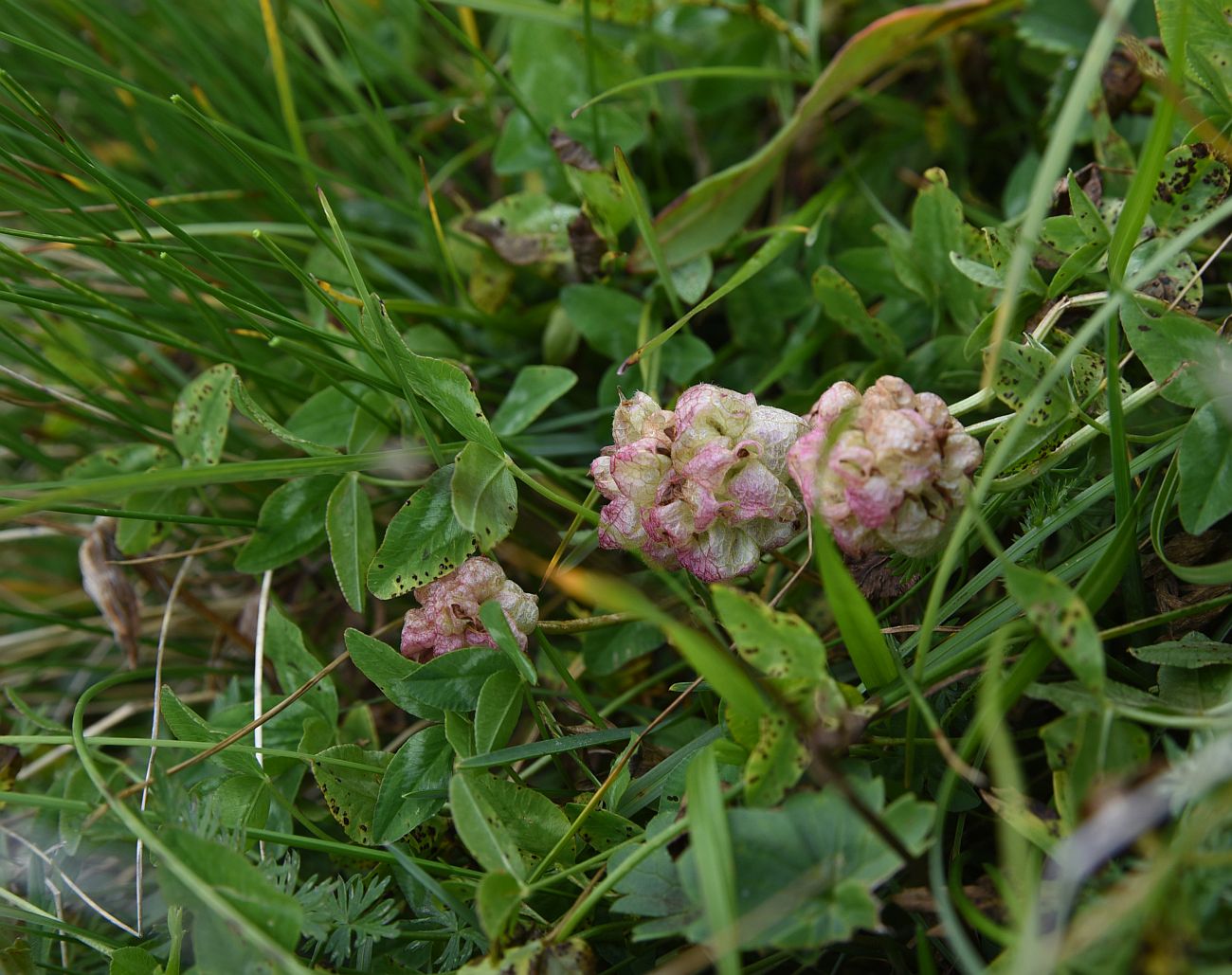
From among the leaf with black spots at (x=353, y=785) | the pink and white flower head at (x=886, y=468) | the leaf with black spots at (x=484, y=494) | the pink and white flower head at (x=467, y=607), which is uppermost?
the pink and white flower head at (x=886, y=468)

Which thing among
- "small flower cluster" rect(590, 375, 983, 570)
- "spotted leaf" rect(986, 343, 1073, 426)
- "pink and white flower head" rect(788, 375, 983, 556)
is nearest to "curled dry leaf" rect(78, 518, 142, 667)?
"small flower cluster" rect(590, 375, 983, 570)

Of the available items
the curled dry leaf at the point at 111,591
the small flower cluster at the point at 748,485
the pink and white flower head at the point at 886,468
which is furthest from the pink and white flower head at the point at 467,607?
the curled dry leaf at the point at 111,591

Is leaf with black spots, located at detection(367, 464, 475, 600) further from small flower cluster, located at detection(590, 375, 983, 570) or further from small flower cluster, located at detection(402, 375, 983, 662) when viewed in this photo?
small flower cluster, located at detection(590, 375, 983, 570)

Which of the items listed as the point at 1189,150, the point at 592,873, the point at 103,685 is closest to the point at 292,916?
the point at 592,873

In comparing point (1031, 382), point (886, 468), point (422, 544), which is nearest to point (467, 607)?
point (422, 544)

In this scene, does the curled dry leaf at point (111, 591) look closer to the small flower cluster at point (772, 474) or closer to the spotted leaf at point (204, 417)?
the spotted leaf at point (204, 417)

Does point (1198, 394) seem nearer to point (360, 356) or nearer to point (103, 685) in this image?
point (360, 356)
